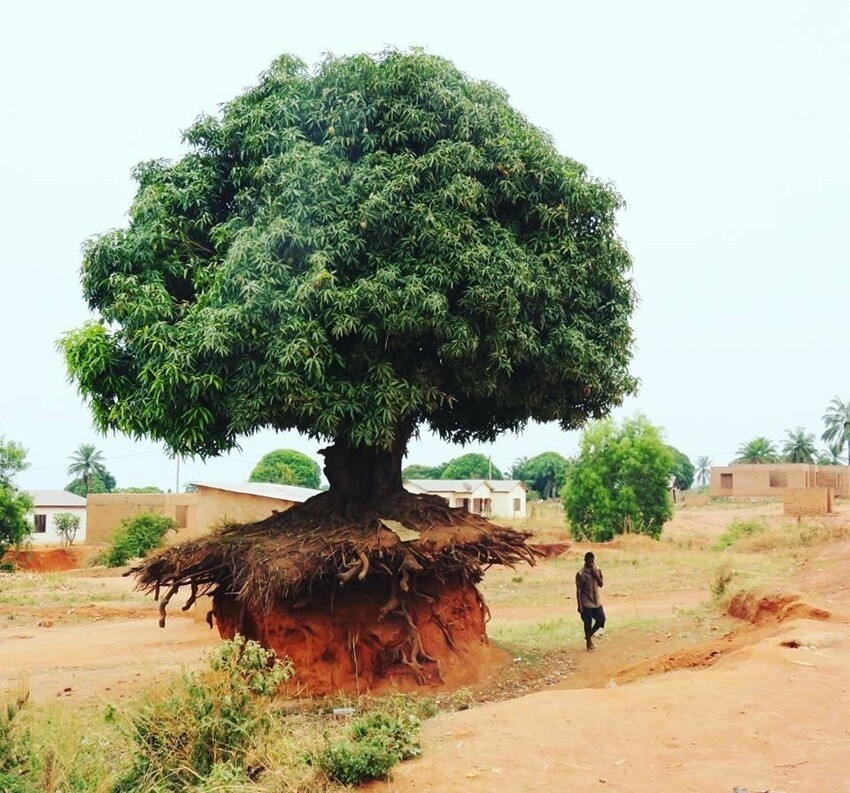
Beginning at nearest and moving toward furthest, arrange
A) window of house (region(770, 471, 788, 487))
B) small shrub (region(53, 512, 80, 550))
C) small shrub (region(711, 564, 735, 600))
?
1. small shrub (region(711, 564, 735, 600))
2. small shrub (region(53, 512, 80, 550))
3. window of house (region(770, 471, 788, 487))

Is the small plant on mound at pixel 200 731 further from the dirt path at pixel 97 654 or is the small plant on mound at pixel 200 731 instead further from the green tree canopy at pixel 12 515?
the green tree canopy at pixel 12 515

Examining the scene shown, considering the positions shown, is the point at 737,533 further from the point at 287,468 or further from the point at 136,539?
the point at 287,468

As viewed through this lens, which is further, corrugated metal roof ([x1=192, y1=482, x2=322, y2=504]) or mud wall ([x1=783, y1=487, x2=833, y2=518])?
mud wall ([x1=783, y1=487, x2=833, y2=518])

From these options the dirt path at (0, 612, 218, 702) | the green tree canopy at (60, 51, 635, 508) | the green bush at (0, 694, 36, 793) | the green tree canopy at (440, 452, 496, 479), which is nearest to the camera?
the green bush at (0, 694, 36, 793)

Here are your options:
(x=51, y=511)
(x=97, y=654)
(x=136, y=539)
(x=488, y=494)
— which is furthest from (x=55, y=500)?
(x=97, y=654)

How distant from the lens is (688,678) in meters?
9.20

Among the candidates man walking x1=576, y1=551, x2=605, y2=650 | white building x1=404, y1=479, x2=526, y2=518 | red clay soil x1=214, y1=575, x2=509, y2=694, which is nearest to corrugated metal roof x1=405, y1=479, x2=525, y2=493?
white building x1=404, y1=479, x2=526, y2=518

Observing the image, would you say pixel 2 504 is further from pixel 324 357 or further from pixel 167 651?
pixel 324 357

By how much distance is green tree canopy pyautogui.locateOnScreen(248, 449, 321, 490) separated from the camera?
67.4 metres

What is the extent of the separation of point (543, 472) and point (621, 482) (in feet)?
175

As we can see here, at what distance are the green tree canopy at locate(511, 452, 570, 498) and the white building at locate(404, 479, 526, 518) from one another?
23.1 metres

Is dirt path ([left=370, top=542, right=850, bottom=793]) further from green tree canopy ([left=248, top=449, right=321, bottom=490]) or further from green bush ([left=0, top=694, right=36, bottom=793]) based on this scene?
green tree canopy ([left=248, top=449, right=321, bottom=490])

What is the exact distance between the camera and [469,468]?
9138 centimetres

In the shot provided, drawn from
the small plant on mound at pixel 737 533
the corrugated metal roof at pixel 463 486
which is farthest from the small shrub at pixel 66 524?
the small plant on mound at pixel 737 533
